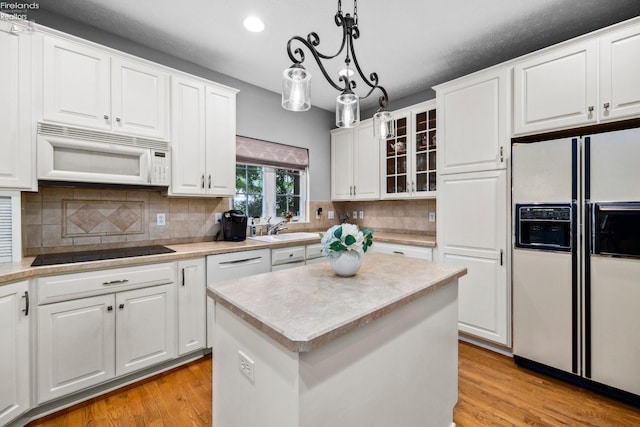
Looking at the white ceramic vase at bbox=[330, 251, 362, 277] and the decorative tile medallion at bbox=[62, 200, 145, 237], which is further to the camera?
the decorative tile medallion at bbox=[62, 200, 145, 237]

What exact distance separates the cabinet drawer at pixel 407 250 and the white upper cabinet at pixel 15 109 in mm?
3054

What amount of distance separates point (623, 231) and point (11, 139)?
12.9ft

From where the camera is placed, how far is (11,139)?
1.79 m

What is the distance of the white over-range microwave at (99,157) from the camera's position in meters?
1.92

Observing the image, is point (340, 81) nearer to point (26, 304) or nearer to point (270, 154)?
A: point (270, 154)

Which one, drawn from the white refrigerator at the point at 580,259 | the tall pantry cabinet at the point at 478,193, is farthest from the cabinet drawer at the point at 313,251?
the white refrigerator at the point at 580,259

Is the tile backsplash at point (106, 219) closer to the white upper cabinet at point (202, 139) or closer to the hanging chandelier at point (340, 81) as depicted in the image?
the white upper cabinet at point (202, 139)

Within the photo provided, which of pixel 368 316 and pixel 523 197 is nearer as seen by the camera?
pixel 368 316

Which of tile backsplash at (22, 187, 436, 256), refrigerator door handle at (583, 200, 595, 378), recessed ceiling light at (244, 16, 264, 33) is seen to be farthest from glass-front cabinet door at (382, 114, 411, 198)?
recessed ceiling light at (244, 16, 264, 33)

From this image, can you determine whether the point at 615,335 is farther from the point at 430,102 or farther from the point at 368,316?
the point at 430,102

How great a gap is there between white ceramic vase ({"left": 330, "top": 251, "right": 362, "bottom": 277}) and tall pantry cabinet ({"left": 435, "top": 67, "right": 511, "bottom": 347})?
5.43ft

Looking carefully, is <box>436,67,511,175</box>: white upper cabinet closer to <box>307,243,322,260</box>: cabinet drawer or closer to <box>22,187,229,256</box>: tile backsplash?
<box>307,243,322,260</box>: cabinet drawer

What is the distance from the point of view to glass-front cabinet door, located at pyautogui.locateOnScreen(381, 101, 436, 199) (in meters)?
3.18

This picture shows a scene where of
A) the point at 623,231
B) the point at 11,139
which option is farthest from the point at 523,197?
the point at 11,139
